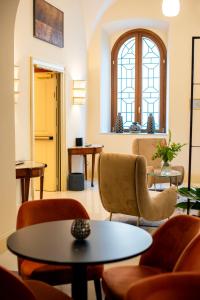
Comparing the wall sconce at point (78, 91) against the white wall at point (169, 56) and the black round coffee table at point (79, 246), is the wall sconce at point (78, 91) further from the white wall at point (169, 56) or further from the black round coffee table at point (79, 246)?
the black round coffee table at point (79, 246)

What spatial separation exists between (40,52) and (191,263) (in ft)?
16.8

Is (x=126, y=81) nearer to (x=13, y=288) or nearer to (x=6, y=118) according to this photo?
(x=6, y=118)

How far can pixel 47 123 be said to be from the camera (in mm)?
7746

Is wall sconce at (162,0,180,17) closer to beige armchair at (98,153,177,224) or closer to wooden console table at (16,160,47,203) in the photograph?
beige armchair at (98,153,177,224)

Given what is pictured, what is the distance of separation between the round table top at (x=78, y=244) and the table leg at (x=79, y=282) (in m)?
0.12

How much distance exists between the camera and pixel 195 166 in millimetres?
8664

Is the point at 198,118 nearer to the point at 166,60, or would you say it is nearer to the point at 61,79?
the point at 166,60

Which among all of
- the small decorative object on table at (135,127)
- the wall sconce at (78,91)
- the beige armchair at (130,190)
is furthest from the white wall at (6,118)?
the small decorative object on table at (135,127)

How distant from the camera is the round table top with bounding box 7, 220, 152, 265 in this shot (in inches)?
84.3

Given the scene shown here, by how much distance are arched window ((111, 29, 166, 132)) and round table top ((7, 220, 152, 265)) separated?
681 cm

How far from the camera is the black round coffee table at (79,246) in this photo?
213 cm

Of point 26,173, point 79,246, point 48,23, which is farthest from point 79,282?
point 48,23

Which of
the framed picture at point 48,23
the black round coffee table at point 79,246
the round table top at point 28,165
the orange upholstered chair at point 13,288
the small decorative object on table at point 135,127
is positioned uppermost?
the framed picture at point 48,23

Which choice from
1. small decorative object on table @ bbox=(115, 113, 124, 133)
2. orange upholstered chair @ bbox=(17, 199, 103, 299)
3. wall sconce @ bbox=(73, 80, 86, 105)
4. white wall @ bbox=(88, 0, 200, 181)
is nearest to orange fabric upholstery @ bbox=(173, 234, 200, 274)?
orange upholstered chair @ bbox=(17, 199, 103, 299)
